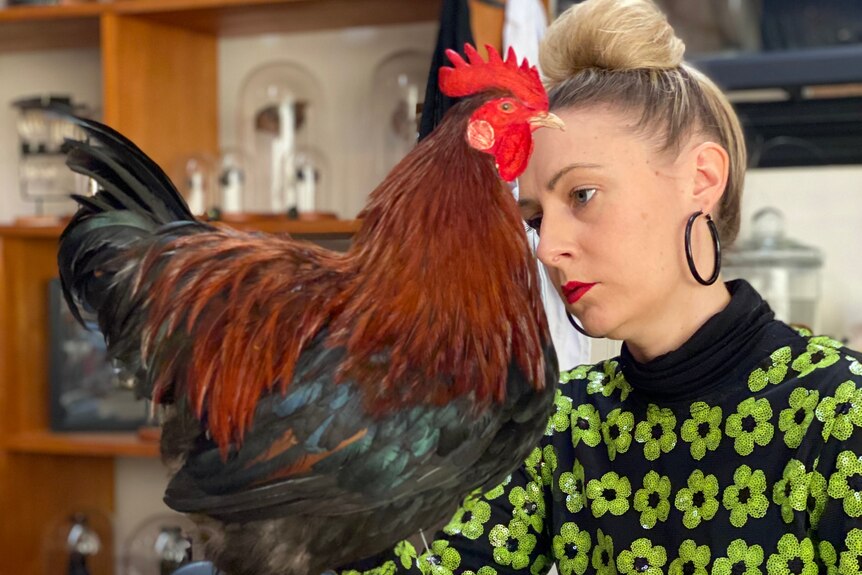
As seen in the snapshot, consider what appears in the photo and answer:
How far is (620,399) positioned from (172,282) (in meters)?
0.51

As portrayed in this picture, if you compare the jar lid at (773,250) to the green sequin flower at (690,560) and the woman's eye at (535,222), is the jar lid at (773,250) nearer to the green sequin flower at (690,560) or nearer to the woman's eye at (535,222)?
the green sequin flower at (690,560)

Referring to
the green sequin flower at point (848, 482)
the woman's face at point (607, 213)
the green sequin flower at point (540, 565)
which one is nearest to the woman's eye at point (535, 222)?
the woman's face at point (607, 213)

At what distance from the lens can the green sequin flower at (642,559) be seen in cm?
87

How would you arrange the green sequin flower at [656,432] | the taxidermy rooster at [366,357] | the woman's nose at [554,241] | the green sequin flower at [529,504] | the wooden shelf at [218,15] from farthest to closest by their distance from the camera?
the wooden shelf at [218,15] < the green sequin flower at [529,504] < the green sequin flower at [656,432] < the woman's nose at [554,241] < the taxidermy rooster at [366,357]

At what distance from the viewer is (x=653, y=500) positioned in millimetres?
889

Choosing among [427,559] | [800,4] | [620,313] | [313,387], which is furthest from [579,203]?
[800,4]

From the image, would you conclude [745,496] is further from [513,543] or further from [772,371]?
[513,543]

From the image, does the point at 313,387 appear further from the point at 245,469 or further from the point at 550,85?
the point at 550,85

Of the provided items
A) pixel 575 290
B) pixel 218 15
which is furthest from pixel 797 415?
pixel 218 15

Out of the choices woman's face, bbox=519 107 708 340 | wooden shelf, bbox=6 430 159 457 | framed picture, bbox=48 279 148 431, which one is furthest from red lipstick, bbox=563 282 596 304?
framed picture, bbox=48 279 148 431

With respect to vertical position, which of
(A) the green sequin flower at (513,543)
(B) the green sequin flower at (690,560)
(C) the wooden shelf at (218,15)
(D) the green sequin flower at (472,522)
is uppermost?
(C) the wooden shelf at (218,15)

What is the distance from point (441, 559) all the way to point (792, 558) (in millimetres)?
322

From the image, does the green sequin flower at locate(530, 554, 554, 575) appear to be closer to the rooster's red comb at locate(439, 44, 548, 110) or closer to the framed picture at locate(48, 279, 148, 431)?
the rooster's red comb at locate(439, 44, 548, 110)

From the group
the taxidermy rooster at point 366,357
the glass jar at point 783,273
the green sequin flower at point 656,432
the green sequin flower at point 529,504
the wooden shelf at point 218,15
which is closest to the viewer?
the taxidermy rooster at point 366,357
